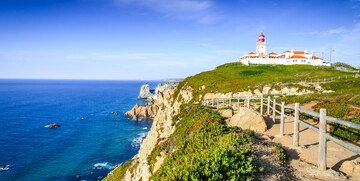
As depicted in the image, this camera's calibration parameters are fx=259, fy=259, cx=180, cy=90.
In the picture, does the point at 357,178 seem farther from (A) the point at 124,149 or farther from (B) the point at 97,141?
(B) the point at 97,141

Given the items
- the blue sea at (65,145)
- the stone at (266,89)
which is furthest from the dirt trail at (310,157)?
Result: the blue sea at (65,145)

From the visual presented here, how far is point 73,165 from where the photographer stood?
150 ft

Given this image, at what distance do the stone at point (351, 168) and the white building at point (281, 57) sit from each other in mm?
90007

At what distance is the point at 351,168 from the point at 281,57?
315ft

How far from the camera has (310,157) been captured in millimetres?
9953

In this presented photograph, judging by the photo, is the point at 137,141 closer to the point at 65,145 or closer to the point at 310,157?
the point at 65,145

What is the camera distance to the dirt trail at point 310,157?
8.20 meters

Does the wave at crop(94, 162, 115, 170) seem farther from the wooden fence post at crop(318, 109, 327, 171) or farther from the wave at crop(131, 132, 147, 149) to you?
the wooden fence post at crop(318, 109, 327, 171)

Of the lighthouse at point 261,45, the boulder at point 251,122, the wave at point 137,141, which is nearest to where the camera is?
the boulder at point 251,122

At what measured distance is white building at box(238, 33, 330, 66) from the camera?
92375mm

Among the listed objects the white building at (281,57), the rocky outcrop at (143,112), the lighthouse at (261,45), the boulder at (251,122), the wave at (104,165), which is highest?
the lighthouse at (261,45)

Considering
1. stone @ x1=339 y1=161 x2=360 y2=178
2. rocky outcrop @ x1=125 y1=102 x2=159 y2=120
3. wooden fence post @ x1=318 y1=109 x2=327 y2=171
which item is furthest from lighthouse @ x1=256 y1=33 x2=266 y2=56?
stone @ x1=339 y1=161 x2=360 y2=178

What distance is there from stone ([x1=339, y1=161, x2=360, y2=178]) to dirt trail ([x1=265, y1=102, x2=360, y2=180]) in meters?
0.09

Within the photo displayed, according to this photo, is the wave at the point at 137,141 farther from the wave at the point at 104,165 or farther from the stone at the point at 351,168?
the stone at the point at 351,168
